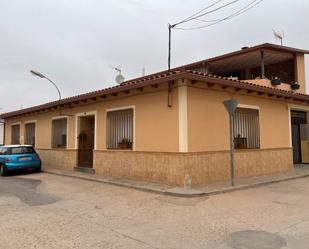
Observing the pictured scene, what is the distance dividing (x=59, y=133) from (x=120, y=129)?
547 centimetres

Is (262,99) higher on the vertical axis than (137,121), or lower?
higher

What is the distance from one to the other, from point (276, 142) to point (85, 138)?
8.61 m

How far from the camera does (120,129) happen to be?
11797mm

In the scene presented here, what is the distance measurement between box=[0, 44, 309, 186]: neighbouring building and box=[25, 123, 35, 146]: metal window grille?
3.91 feet

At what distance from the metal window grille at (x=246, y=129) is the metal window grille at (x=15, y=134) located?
1490 cm

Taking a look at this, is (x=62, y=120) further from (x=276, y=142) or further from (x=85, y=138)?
(x=276, y=142)

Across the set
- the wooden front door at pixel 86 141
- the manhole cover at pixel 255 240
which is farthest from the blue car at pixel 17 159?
the manhole cover at pixel 255 240

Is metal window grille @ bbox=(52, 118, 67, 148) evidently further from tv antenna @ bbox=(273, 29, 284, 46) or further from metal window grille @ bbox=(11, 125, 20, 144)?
tv antenna @ bbox=(273, 29, 284, 46)

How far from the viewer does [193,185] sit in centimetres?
923

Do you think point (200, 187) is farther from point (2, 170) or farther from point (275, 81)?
point (2, 170)

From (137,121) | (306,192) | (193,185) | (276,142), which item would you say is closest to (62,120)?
(137,121)

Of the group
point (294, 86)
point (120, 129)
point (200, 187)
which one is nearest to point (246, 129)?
point (200, 187)

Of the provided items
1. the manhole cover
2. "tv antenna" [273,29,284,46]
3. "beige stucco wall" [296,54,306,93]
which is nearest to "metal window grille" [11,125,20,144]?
"beige stucco wall" [296,54,306,93]

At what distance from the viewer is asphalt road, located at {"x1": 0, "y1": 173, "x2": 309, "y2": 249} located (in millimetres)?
4742
